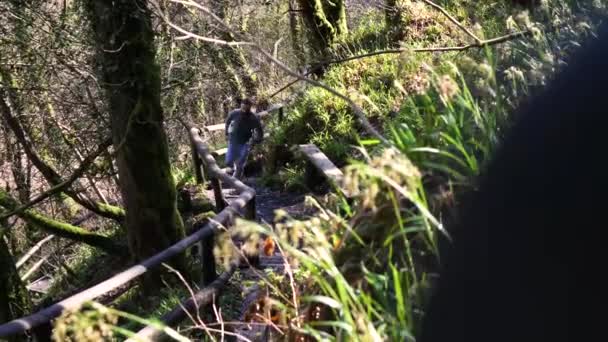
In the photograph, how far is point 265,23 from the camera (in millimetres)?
23250

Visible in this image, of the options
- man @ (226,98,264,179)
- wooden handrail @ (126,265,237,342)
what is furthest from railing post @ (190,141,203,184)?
wooden handrail @ (126,265,237,342)

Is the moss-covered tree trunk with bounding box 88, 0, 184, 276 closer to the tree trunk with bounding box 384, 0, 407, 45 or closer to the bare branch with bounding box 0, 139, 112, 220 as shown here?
the bare branch with bounding box 0, 139, 112, 220

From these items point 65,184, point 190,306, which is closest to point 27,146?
point 65,184

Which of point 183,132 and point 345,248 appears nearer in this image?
point 345,248

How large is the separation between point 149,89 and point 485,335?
6.71 m

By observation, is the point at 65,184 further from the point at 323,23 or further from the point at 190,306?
the point at 323,23

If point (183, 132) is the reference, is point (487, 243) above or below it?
below

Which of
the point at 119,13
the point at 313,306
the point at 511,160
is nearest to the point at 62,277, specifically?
the point at 119,13

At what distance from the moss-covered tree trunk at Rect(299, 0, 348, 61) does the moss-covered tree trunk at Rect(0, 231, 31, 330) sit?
973 centimetres

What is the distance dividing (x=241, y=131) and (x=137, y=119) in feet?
12.1

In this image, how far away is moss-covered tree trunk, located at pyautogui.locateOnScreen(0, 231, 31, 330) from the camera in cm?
812

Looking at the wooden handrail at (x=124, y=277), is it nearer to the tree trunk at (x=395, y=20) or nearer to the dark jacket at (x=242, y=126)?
the dark jacket at (x=242, y=126)

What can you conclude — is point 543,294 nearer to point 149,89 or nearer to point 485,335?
point 485,335

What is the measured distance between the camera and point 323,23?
16.8 m
